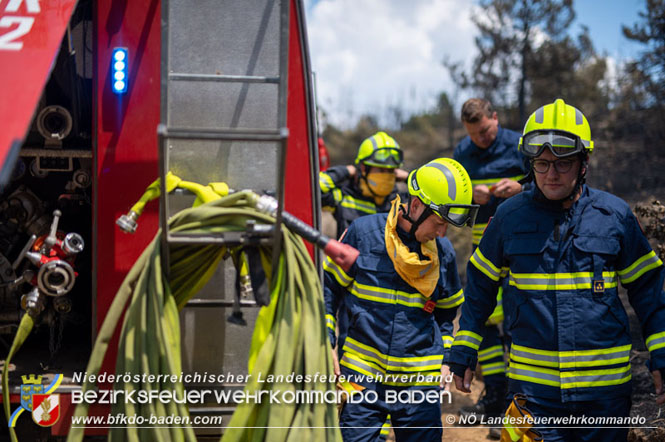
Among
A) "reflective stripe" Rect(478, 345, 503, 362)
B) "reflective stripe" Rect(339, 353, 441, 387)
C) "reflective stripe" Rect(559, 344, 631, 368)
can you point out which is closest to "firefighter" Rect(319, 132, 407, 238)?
"reflective stripe" Rect(478, 345, 503, 362)

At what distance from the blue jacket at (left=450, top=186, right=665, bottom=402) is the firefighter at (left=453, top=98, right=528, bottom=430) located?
1921 millimetres

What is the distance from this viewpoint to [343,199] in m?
6.29

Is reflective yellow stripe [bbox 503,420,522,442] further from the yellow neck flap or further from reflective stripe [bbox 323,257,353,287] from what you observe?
reflective stripe [bbox 323,257,353,287]

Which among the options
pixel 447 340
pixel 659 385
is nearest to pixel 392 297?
Answer: pixel 447 340

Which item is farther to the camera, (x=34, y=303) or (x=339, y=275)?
(x=339, y=275)

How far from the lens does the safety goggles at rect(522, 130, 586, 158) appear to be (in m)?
3.35

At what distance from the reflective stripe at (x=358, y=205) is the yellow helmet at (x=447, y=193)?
7.94 feet

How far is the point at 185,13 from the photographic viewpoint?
3.18 m

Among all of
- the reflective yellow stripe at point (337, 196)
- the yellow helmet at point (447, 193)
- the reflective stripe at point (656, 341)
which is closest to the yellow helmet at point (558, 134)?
the yellow helmet at point (447, 193)

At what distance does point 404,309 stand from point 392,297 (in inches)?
3.6

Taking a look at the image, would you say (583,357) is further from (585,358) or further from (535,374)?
(535,374)

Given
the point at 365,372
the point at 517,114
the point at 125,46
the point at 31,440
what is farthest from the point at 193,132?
the point at 517,114

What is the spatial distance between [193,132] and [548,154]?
174 cm

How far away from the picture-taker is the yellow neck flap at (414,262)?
3.70m
